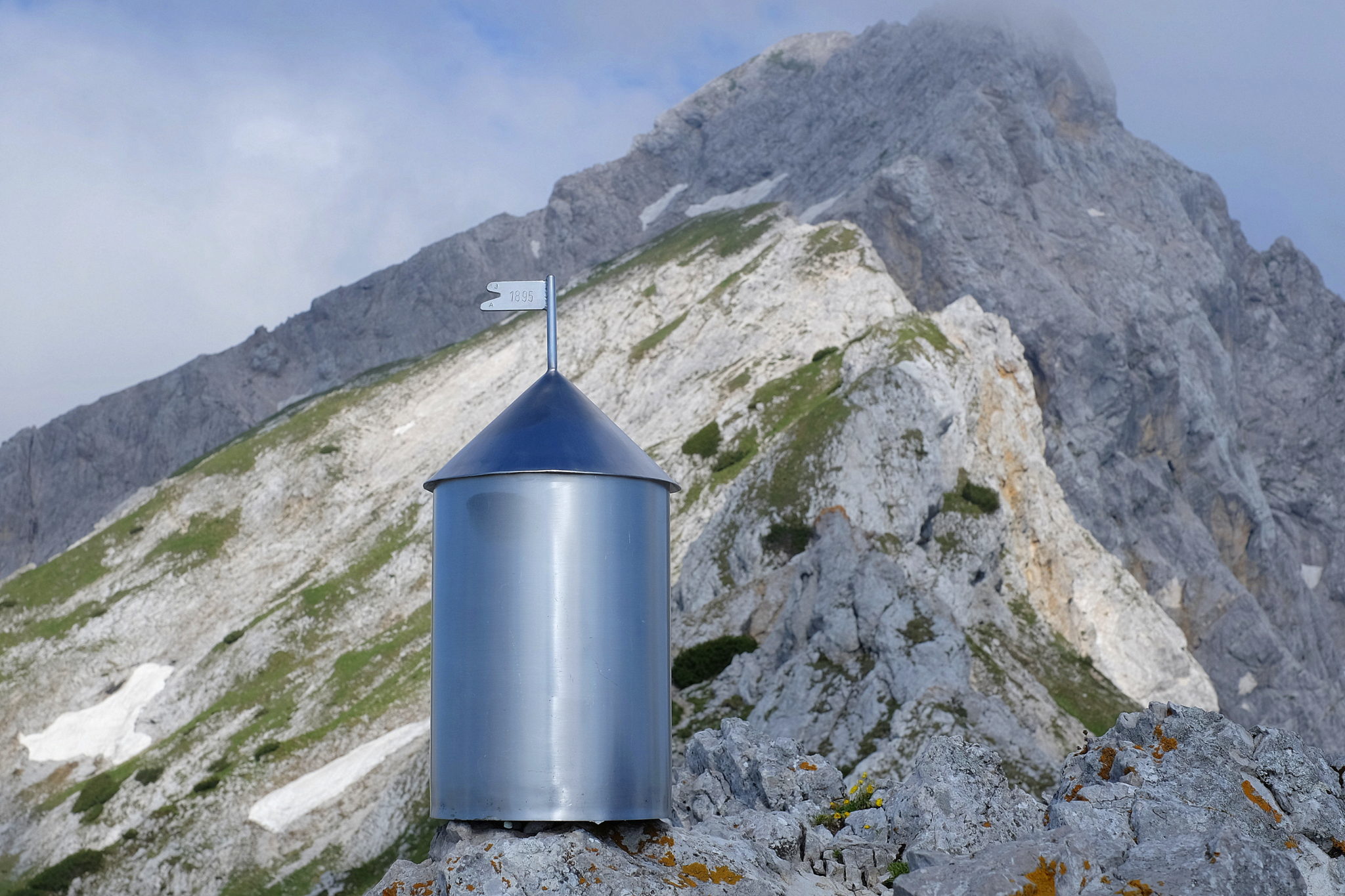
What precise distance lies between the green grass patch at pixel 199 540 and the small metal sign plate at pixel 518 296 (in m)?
84.8

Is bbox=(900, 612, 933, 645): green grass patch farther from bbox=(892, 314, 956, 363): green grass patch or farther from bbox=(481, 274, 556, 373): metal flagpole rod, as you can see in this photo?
bbox=(892, 314, 956, 363): green grass patch

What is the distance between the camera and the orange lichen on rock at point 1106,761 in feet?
45.4

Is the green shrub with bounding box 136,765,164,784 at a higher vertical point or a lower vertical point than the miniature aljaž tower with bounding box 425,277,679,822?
lower

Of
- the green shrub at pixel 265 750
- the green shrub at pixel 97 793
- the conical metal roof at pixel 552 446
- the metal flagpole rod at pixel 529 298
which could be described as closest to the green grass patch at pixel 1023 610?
the green shrub at pixel 265 750

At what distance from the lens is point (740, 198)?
14275 centimetres

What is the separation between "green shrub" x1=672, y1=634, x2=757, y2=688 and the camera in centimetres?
3834

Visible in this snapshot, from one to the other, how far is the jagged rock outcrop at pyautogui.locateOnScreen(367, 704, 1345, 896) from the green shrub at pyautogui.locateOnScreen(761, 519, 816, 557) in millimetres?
30490

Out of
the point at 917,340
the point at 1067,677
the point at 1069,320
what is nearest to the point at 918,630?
the point at 1067,677

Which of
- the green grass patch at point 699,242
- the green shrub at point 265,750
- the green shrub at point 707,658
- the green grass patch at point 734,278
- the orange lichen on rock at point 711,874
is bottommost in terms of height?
the green shrub at point 265,750

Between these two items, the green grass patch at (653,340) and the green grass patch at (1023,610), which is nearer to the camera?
the green grass patch at (1023,610)

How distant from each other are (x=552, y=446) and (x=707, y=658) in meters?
30.0

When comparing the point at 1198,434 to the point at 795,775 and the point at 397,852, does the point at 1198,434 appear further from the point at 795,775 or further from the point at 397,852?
the point at 795,775

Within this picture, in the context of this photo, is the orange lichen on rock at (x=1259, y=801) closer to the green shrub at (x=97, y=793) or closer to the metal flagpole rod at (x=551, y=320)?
the metal flagpole rod at (x=551, y=320)

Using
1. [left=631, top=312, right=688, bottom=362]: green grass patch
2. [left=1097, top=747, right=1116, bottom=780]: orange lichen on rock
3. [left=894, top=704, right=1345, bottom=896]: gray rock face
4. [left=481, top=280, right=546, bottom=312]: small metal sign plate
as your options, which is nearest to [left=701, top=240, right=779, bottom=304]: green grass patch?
[left=631, top=312, right=688, bottom=362]: green grass patch
